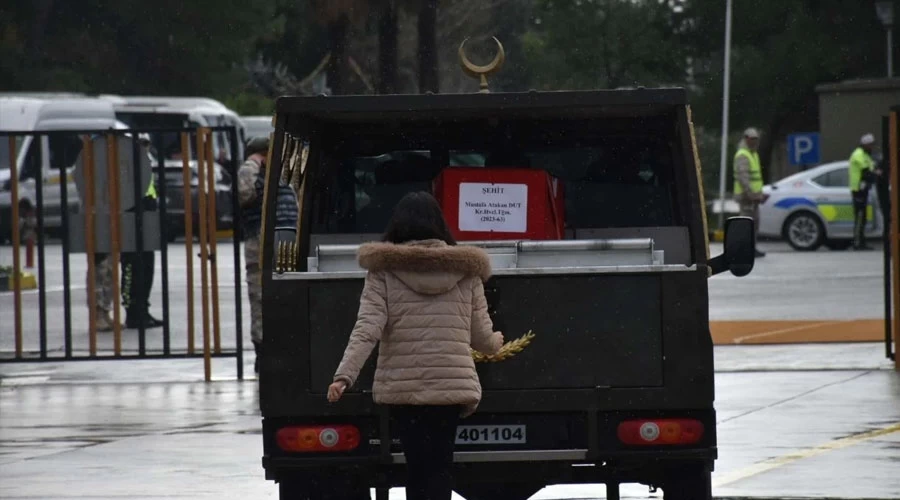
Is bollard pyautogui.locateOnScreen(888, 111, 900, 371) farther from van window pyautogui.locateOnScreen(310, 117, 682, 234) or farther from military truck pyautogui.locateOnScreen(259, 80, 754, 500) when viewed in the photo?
military truck pyautogui.locateOnScreen(259, 80, 754, 500)

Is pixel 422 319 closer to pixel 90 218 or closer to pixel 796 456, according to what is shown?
pixel 796 456

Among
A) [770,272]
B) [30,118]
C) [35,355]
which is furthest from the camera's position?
[30,118]

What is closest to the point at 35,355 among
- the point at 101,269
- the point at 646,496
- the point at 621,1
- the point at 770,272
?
the point at 101,269

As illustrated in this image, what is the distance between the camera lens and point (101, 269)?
723 inches

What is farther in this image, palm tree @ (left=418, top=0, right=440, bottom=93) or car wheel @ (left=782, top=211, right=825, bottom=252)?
palm tree @ (left=418, top=0, right=440, bottom=93)

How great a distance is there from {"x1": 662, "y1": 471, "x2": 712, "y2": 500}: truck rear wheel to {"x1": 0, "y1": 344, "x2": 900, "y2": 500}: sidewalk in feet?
3.85

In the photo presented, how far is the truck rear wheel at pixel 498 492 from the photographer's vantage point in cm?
876

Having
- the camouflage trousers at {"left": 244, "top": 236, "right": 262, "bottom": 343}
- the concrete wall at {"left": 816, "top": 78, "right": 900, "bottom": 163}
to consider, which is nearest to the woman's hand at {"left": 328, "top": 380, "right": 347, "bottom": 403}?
the camouflage trousers at {"left": 244, "top": 236, "right": 262, "bottom": 343}

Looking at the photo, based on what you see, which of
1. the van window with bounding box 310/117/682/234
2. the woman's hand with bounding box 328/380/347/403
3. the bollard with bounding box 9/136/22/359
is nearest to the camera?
the woman's hand with bounding box 328/380/347/403

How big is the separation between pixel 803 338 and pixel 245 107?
4384 centimetres

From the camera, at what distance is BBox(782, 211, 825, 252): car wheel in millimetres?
30234

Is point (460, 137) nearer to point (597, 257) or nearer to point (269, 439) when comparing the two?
point (597, 257)

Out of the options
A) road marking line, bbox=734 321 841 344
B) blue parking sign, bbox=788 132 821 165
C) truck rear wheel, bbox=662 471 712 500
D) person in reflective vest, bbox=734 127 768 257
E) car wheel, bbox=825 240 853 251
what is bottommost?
truck rear wheel, bbox=662 471 712 500

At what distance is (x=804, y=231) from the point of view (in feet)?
99.5
